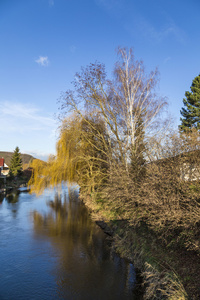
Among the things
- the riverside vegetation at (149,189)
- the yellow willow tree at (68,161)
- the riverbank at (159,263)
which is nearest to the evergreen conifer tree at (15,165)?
the yellow willow tree at (68,161)

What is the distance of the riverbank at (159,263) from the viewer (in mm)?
6484

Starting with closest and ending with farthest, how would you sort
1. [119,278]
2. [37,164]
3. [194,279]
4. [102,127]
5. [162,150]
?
1. [194,279]
2. [119,278]
3. [162,150]
4. [102,127]
5. [37,164]

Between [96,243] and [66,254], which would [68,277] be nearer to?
[66,254]

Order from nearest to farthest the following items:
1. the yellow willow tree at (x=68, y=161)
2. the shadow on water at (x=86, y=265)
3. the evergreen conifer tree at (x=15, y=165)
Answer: the shadow on water at (x=86, y=265), the yellow willow tree at (x=68, y=161), the evergreen conifer tree at (x=15, y=165)

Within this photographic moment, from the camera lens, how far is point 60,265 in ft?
33.2

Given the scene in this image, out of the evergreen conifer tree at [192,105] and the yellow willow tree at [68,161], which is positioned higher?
the evergreen conifer tree at [192,105]

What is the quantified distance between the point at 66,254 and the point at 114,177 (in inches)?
176

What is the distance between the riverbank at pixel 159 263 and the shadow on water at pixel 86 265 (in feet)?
1.70

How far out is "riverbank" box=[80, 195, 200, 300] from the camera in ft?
21.3

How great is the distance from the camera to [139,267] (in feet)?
30.9

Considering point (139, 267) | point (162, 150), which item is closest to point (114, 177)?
point (162, 150)

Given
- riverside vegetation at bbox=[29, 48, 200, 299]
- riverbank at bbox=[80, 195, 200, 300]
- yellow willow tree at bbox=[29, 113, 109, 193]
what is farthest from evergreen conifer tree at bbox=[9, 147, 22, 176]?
riverbank at bbox=[80, 195, 200, 300]

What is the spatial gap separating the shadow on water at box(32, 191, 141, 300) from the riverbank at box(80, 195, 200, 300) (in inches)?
20.4

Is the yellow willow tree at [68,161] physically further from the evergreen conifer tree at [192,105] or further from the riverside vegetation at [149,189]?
the evergreen conifer tree at [192,105]
